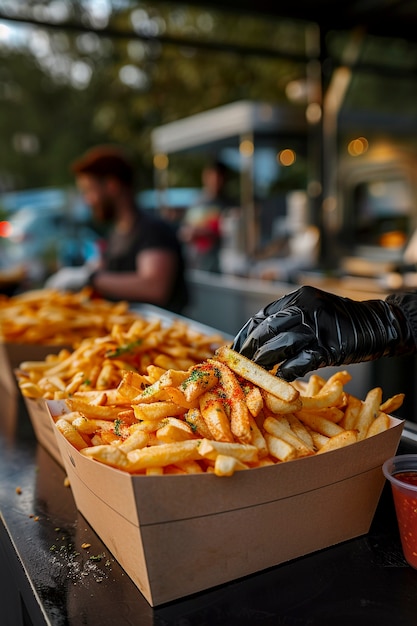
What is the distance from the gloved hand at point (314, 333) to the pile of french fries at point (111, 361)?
1.42ft

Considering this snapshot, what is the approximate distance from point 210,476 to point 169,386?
27 centimetres

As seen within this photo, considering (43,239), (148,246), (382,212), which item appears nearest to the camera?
(148,246)

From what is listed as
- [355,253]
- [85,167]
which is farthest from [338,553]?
[355,253]

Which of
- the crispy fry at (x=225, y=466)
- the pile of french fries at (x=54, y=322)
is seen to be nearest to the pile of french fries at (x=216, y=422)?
the crispy fry at (x=225, y=466)

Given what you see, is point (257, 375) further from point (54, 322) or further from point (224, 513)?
point (54, 322)

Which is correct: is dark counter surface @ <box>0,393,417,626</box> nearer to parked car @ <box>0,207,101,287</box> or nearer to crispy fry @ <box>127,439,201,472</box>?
crispy fry @ <box>127,439,201,472</box>

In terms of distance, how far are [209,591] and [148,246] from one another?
3143 millimetres

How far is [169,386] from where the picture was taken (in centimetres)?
129

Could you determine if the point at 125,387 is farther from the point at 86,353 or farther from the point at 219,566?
the point at 86,353

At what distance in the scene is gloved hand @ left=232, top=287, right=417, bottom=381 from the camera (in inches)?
54.1

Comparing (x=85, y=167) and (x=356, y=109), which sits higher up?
(x=356, y=109)

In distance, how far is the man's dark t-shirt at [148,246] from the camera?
4138 mm

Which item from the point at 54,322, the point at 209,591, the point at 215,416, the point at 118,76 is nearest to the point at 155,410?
the point at 215,416

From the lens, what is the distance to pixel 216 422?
1190 millimetres
